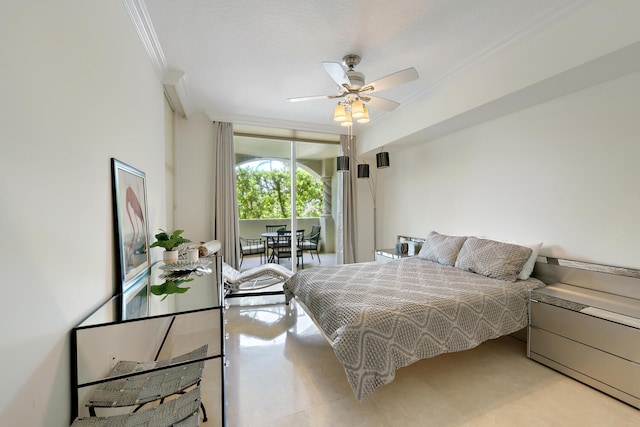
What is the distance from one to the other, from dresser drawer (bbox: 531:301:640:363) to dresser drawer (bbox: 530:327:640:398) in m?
0.04

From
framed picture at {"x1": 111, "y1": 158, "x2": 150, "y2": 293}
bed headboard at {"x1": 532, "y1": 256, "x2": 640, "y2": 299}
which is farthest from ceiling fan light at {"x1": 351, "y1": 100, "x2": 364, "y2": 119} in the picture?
bed headboard at {"x1": 532, "y1": 256, "x2": 640, "y2": 299}

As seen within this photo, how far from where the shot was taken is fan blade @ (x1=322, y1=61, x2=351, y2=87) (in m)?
2.03

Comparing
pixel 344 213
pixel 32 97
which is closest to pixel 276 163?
pixel 344 213

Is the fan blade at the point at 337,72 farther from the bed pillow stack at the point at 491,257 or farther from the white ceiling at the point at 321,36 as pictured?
the bed pillow stack at the point at 491,257

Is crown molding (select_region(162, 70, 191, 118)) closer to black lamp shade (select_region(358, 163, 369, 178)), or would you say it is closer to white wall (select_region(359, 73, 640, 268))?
black lamp shade (select_region(358, 163, 369, 178))

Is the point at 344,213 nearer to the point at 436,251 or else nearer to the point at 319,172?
the point at 319,172

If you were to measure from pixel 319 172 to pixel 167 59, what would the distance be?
2.96 meters

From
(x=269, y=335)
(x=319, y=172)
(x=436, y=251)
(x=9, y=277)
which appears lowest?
(x=269, y=335)

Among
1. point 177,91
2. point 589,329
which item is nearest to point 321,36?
point 177,91

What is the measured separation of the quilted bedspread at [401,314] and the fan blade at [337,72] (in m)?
1.82

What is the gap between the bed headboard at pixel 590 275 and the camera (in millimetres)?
1982

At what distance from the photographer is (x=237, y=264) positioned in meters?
4.06

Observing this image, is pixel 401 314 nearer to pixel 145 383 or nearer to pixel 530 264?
pixel 145 383

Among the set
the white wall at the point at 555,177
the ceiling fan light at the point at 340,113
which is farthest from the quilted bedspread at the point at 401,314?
the ceiling fan light at the point at 340,113
